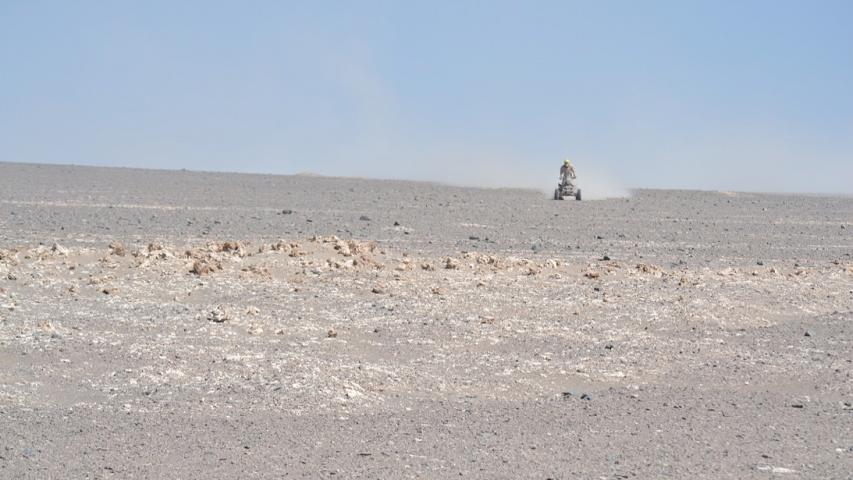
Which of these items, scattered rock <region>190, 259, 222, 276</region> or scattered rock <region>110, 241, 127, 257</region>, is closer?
scattered rock <region>190, 259, 222, 276</region>

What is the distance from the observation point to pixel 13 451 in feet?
27.3

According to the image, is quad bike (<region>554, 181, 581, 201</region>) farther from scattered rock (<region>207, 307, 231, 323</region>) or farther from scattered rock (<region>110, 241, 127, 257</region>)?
scattered rock (<region>207, 307, 231, 323</region>)

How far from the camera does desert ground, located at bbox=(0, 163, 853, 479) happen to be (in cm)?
851

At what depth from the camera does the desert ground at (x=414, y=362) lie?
8508 millimetres

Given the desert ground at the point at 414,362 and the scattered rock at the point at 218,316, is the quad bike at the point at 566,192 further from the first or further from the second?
the scattered rock at the point at 218,316

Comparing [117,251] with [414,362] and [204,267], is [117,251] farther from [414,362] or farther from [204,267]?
[414,362]

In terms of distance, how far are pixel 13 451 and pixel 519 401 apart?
166 inches

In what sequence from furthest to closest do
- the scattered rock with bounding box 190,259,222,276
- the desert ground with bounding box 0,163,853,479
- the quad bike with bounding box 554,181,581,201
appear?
the quad bike with bounding box 554,181,581,201, the scattered rock with bounding box 190,259,222,276, the desert ground with bounding box 0,163,853,479

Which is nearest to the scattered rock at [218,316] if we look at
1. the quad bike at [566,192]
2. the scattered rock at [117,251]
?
the scattered rock at [117,251]

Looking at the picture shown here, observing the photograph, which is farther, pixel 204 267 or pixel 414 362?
pixel 204 267

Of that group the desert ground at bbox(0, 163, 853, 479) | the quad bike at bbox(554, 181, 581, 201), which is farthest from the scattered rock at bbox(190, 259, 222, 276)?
the quad bike at bbox(554, 181, 581, 201)

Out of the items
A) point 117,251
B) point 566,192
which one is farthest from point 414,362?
point 566,192

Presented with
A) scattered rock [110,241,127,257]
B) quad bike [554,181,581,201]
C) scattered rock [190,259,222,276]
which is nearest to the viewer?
scattered rock [190,259,222,276]

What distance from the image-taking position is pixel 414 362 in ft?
38.8
